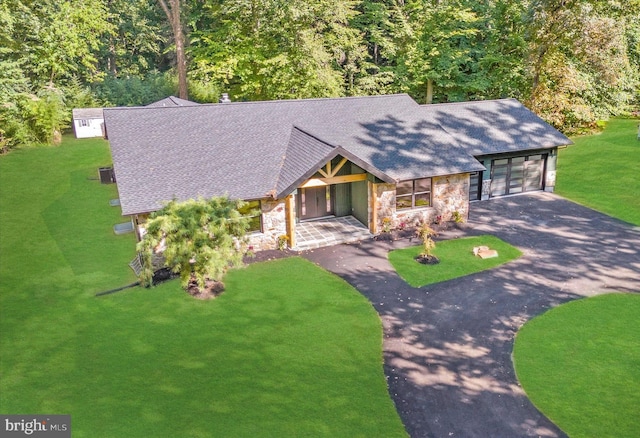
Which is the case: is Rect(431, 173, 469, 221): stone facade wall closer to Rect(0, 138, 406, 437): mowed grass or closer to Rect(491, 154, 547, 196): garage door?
Rect(491, 154, 547, 196): garage door

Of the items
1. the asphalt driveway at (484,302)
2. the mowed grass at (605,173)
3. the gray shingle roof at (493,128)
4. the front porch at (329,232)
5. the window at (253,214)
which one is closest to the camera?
the asphalt driveway at (484,302)

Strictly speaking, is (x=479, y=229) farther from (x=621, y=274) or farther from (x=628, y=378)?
(x=628, y=378)

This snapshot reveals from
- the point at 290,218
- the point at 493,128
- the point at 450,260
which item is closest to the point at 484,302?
the point at 450,260

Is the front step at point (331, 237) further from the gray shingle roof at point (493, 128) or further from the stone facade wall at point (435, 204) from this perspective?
the gray shingle roof at point (493, 128)

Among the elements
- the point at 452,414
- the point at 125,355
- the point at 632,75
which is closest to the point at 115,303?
the point at 125,355

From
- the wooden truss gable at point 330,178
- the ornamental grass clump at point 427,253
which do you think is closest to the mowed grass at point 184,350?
the wooden truss gable at point 330,178

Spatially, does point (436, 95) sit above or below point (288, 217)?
above

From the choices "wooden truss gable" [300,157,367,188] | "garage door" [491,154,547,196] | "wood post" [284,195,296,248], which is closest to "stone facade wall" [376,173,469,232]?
"wooden truss gable" [300,157,367,188]
